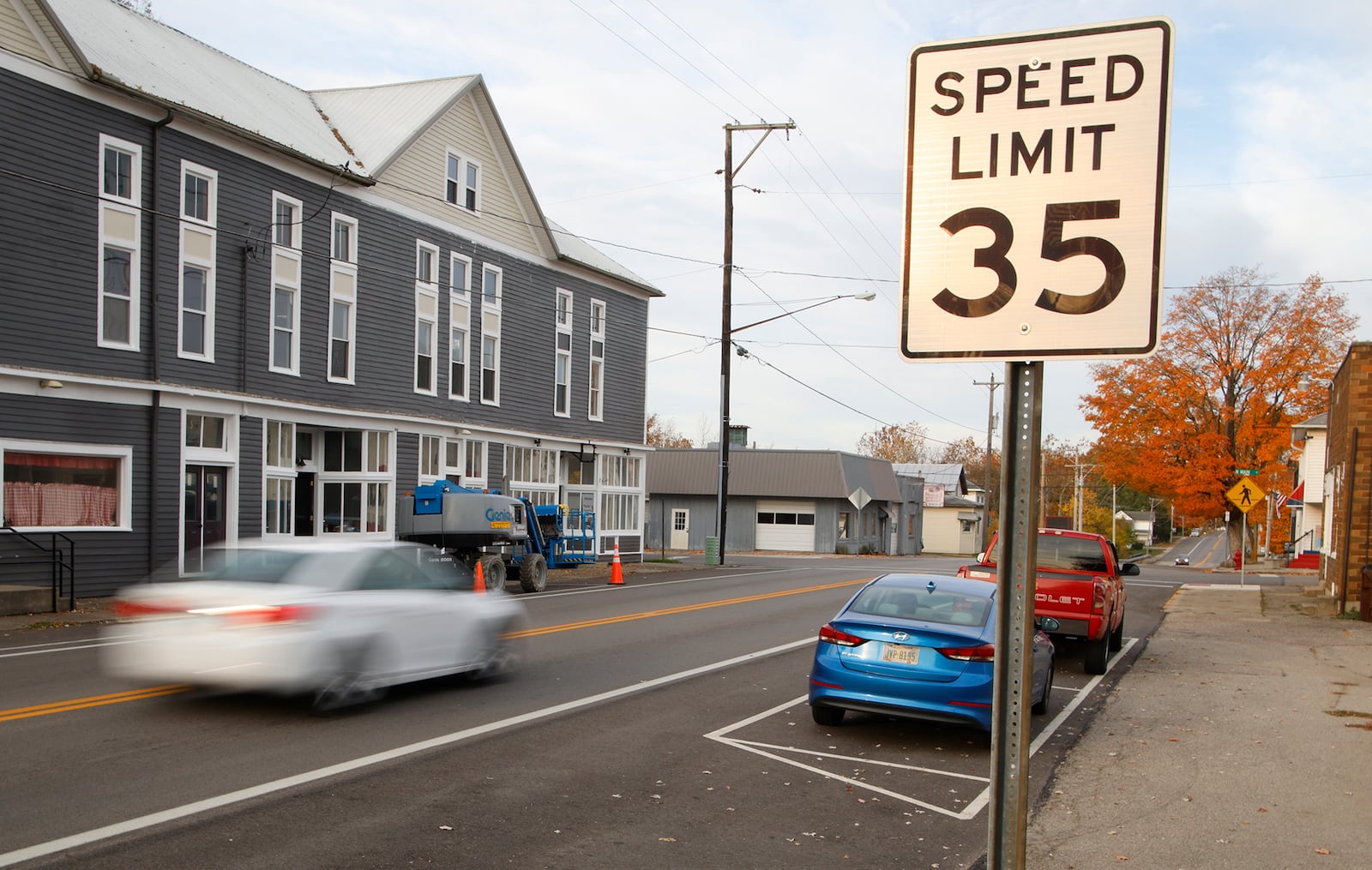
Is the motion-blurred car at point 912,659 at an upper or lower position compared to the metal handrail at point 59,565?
upper

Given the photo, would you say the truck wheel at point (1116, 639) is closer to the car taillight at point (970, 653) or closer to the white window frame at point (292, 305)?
the car taillight at point (970, 653)

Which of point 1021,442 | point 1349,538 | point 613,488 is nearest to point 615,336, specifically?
point 613,488

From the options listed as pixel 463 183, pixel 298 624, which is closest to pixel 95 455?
pixel 298 624

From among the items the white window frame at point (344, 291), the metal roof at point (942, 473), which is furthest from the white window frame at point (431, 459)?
the metal roof at point (942, 473)

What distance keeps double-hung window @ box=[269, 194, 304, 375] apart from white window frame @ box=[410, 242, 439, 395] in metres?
4.33

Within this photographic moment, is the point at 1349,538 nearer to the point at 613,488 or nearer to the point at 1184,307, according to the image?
the point at 613,488

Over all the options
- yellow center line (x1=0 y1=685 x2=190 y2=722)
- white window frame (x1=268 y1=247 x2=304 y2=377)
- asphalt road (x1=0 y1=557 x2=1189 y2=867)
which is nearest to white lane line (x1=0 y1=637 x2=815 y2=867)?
asphalt road (x1=0 y1=557 x2=1189 y2=867)

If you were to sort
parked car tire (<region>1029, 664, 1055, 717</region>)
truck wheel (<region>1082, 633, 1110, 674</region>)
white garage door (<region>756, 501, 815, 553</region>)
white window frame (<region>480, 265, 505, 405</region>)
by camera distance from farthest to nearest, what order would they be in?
white garage door (<region>756, 501, 815, 553</region>) < white window frame (<region>480, 265, 505, 405</region>) < truck wheel (<region>1082, 633, 1110, 674</region>) < parked car tire (<region>1029, 664, 1055, 717</region>)

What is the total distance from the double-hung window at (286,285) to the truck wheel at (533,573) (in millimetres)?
6710

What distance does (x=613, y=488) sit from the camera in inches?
1580

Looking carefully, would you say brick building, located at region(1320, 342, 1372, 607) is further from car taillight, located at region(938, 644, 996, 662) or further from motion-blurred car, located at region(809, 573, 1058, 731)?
car taillight, located at region(938, 644, 996, 662)

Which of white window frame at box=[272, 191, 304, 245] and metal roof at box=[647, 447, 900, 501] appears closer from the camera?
white window frame at box=[272, 191, 304, 245]

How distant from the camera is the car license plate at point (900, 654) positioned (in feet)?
32.4

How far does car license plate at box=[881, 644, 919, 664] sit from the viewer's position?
988 centimetres
